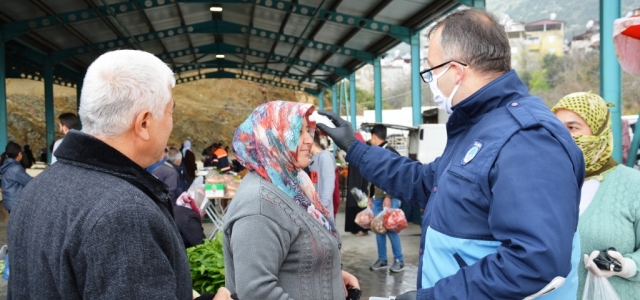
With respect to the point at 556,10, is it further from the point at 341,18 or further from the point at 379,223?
the point at 379,223

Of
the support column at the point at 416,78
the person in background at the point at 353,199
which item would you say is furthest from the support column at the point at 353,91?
the person in background at the point at 353,199

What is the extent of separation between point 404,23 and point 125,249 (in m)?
12.2

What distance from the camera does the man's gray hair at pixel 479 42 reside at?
5.27 ft

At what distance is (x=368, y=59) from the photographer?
16.6 m

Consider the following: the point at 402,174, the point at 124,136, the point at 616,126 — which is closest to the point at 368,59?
the point at 616,126

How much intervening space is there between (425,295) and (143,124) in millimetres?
908

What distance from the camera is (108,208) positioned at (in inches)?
44.9

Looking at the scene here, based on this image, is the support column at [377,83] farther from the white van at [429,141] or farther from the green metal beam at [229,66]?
the green metal beam at [229,66]

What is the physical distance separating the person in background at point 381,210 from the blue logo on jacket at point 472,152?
17.2ft

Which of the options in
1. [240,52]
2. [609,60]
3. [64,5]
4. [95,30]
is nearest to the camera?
[609,60]

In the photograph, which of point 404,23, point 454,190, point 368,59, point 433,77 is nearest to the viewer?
point 454,190

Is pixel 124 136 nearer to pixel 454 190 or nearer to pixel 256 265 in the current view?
pixel 256 265

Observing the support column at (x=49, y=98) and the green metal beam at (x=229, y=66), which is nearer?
the support column at (x=49, y=98)

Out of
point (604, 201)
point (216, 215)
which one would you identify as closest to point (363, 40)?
point (216, 215)
